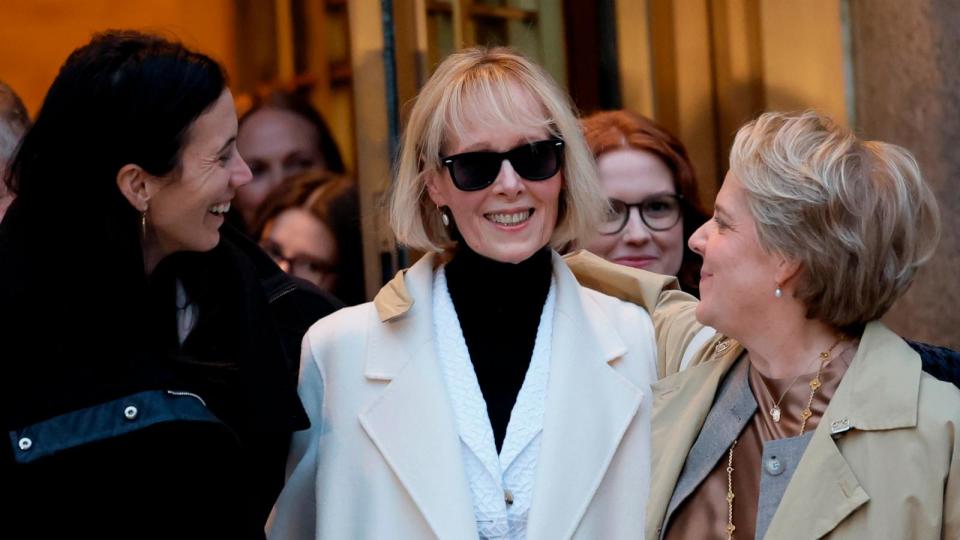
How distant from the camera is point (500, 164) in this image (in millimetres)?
3613

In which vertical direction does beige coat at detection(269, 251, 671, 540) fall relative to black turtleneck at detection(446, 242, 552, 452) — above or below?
below

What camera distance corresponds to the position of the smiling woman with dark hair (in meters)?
3.04

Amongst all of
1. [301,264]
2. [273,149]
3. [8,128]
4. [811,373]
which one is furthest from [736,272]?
[273,149]

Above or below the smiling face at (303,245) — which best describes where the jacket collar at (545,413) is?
below

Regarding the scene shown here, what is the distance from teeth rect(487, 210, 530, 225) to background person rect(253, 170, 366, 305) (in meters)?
2.00

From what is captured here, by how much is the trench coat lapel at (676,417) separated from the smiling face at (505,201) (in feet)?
1.56

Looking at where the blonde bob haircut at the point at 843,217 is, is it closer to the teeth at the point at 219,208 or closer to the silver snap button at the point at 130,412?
the teeth at the point at 219,208

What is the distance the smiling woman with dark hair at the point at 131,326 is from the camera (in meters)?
3.04

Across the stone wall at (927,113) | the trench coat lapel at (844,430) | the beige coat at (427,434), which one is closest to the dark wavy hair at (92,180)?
the beige coat at (427,434)

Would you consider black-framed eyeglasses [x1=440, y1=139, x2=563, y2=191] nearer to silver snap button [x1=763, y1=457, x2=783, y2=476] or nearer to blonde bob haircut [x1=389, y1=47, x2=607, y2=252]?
blonde bob haircut [x1=389, y1=47, x2=607, y2=252]

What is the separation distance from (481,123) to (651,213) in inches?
47.6

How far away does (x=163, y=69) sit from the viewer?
3.22 m

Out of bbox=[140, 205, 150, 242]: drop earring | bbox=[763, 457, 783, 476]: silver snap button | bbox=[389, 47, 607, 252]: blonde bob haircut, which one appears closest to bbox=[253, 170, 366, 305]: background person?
bbox=[389, 47, 607, 252]: blonde bob haircut

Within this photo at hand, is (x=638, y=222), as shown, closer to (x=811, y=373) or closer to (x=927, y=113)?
(x=927, y=113)
